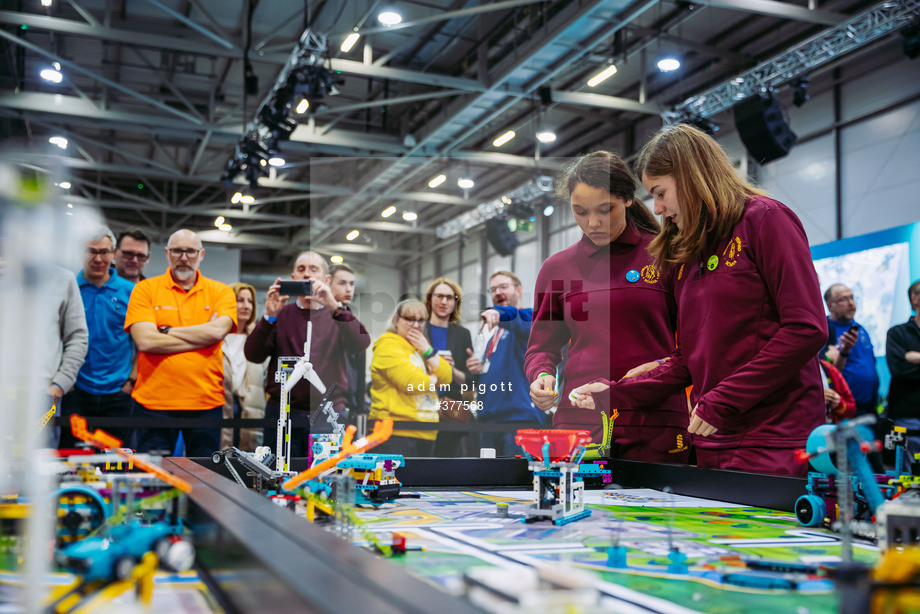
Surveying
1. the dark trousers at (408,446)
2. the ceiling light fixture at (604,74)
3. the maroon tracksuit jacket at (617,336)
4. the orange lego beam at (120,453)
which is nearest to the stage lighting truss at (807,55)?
the ceiling light fixture at (604,74)

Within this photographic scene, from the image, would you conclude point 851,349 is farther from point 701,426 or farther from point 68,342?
point 68,342

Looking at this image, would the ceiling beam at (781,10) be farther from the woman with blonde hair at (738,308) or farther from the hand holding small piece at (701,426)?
the hand holding small piece at (701,426)

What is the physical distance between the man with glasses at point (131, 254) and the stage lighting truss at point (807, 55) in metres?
5.19

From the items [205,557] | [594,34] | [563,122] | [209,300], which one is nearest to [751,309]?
[205,557]

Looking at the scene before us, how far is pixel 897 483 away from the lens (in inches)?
45.3

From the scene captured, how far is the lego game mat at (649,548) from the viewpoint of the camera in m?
0.73

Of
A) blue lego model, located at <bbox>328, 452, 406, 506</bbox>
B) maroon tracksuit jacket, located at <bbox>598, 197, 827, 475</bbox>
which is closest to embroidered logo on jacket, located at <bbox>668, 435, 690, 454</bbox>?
maroon tracksuit jacket, located at <bbox>598, 197, 827, 475</bbox>

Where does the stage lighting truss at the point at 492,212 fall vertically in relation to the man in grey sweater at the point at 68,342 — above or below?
above

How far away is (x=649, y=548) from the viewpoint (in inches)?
38.8

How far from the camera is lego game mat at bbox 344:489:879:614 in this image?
726 mm

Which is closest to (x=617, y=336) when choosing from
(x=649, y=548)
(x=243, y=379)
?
(x=649, y=548)

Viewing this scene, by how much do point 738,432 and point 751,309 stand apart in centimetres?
28

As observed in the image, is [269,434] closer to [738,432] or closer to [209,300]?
[209,300]

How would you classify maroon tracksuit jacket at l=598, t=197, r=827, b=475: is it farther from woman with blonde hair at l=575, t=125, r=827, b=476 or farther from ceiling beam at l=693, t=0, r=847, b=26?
ceiling beam at l=693, t=0, r=847, b=26
